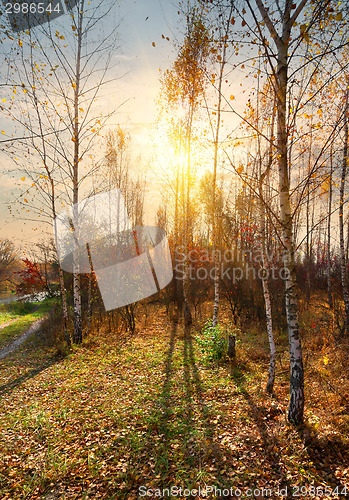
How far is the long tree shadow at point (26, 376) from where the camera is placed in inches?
255

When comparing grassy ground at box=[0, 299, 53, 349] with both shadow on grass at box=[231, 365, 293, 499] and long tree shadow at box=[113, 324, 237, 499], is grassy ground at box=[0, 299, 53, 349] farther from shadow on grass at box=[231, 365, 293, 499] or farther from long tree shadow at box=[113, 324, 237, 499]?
shadow on grass at box=[231, 365, 293, 499]

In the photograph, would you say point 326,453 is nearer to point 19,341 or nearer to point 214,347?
point 214,347

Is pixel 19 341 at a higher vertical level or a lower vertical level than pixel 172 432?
lower

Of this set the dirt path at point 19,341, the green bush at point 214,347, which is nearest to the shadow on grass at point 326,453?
the green bush at point 214,347

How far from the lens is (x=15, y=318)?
60.6ft

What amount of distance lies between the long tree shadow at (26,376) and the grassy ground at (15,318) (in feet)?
13.6

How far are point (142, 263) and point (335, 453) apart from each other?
14.8 metres

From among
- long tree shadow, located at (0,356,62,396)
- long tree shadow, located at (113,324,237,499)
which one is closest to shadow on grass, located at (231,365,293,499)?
long tree shadow, located at (113,324,237,499)

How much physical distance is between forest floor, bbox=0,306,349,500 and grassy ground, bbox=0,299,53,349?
603 centimetres

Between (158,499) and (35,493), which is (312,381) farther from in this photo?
(35,493)

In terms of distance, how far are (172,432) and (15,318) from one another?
17.9m

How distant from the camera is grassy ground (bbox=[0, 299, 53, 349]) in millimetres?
12817

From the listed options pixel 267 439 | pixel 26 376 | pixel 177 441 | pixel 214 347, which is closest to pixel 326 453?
pixel 267 439

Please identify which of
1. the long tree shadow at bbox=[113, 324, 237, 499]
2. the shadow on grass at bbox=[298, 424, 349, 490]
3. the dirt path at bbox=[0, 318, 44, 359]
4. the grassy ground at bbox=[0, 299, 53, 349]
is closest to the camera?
the shadow on grass at bbox=[298, 424, 349, 490]
